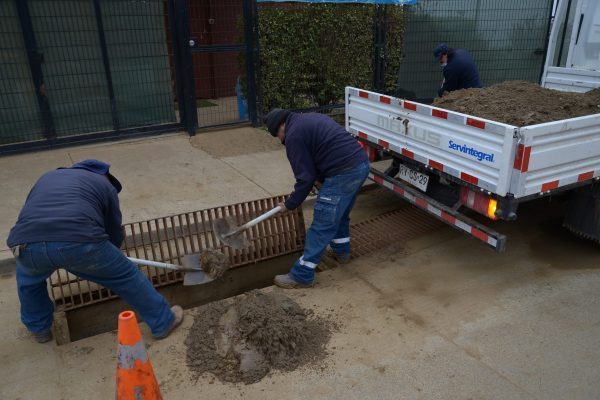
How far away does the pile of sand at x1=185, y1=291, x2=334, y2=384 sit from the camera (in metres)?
3.21

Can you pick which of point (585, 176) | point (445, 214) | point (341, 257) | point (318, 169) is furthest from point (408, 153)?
point (585, 176)

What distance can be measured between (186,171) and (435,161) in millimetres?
3638

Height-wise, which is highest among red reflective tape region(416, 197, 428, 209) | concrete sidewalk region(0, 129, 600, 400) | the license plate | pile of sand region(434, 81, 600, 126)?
pile of sand region(434, 81, 600, 126)

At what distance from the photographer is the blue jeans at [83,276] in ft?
9.64

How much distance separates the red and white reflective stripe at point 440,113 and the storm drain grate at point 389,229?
1296 millimetres

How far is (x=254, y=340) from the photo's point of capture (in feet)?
10.8

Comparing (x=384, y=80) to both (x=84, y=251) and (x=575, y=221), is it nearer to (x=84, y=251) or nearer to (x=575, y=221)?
(x=575, y=221)

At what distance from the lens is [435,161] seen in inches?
169

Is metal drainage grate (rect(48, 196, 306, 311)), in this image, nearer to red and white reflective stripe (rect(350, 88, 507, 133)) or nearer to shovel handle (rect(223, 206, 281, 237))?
shovel handle (rect(223, 206, 281, 237))

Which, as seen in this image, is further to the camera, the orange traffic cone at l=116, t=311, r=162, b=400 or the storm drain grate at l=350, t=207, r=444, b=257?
the storm drain grate at l=350, t=207, r=444, b=257

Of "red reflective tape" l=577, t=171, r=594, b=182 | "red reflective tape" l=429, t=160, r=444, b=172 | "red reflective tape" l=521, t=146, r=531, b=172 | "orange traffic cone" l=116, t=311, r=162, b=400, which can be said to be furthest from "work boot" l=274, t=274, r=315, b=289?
"red reflective tape" l=577, t=171, r=594, b=182

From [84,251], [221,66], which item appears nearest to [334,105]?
[221,66]

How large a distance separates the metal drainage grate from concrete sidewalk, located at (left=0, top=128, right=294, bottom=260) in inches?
33.2

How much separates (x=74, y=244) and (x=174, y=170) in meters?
3.90
